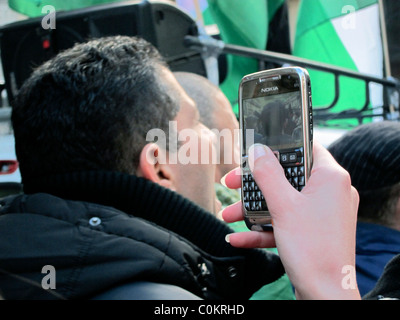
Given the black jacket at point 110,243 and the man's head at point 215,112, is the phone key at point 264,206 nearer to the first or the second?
the black jacket at point 110,243

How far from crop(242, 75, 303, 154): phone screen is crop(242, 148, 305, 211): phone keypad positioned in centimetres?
2

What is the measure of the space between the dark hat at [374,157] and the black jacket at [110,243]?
406 millimetres

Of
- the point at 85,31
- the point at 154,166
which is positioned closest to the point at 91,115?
the point at 154,166

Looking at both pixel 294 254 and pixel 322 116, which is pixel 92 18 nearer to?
pixel 322 116

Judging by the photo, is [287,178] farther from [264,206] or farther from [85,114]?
[85,114]

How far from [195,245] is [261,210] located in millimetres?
200

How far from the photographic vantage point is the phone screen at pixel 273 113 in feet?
2.67

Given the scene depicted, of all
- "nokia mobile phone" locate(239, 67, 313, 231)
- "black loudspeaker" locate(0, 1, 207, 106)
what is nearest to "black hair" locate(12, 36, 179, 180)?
"nokia mobile phone" locate(239, 67, 313, 231)

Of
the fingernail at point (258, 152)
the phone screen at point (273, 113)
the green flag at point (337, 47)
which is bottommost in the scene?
the fingernail at point (258, 152)

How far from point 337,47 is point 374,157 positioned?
1.51 metres

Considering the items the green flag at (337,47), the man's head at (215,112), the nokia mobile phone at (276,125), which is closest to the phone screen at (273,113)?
the nokia mobile phone at (276,125)

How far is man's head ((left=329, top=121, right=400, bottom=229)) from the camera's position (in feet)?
4.22

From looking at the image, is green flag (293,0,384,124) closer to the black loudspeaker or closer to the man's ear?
the black loudspeaker

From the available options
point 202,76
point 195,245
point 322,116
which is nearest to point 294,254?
point 195,245
